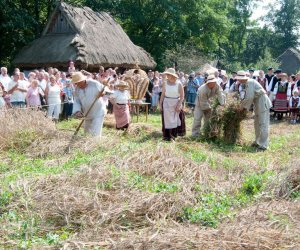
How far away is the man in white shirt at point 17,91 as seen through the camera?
12078 mm

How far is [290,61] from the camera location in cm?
5162

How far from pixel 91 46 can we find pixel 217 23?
12928 mm

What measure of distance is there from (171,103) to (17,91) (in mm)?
4496

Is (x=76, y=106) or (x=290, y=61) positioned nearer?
(x=76, y=106)

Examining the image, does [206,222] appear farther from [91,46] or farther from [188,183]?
[91,46]

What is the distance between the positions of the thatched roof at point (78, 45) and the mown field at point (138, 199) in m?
12.9

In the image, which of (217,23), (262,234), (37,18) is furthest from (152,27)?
(262,234)

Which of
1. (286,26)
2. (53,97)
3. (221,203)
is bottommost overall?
(221,203)

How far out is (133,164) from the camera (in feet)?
20.5

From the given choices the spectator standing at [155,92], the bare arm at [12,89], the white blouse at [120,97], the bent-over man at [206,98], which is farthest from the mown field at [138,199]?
the spectator standing at [155,92]

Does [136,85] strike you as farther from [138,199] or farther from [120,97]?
[138,199]

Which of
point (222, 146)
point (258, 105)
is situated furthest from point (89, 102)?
point (258, 105)

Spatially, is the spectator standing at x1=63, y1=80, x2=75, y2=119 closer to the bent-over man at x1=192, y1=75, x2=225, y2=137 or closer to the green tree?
the bent-over man at x1=192, y1=75, x2=225, y2=137

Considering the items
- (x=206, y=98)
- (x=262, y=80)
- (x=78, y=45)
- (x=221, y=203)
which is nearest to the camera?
(x=221, y=203)
